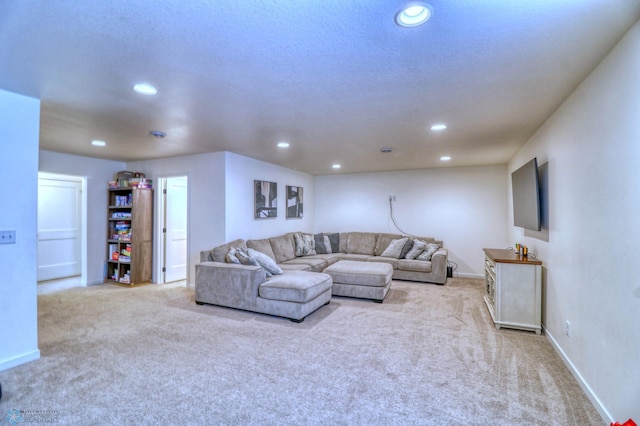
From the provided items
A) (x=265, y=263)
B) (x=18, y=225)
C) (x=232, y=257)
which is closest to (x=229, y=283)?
(x=232, y=257)

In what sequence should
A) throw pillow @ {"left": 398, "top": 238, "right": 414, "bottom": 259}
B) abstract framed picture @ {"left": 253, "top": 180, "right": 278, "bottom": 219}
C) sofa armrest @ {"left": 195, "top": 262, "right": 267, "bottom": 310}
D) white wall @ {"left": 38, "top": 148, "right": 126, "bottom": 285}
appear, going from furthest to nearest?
throw pillow @ {"left": 398, "top": 238, "right": 414, "bottom": 259}, abstract framed picture @ {"left": 253, "top": 180, "right": 278, "bottom": 219}, white wall @ {"left": 38, "top": 148, "right": 126, "bottom": 285}, sofa armrest @ {"left": 195, "top": 262, "right": 267, "bottom": 310}

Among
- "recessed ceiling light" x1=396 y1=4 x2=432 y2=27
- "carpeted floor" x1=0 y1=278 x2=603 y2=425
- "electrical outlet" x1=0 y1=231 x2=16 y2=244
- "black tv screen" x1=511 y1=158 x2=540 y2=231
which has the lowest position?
"carpeted floor" x1=0 y1=278 x2=603 y2=425

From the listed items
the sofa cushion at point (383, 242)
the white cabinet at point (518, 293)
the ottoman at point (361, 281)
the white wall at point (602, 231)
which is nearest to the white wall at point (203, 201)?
the ottoman at point (361, 281)

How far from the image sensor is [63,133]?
12.3 feet

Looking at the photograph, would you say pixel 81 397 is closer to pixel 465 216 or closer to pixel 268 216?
pixel 268 216

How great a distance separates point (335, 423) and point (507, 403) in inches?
47.0

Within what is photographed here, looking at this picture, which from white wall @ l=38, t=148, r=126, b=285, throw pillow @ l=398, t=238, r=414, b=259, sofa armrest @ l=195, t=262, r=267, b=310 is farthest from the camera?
throw pillow @ l=398, t=238, r=414, b=259

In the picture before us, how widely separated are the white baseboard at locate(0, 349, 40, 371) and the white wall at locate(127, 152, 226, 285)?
2.43 m

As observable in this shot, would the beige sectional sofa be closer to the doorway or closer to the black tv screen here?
the doorway

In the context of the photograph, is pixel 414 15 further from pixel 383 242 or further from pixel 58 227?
pixel 58 227

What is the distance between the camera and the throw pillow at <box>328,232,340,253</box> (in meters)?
6.89

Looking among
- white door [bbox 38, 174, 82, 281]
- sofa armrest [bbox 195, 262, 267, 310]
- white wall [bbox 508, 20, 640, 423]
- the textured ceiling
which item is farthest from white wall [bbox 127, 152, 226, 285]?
white wall [bbox 508, 20, 640, 423]

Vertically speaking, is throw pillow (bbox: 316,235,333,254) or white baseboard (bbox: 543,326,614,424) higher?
throw pillow (bbox: 316,235,333,254)

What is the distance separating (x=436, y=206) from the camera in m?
6.50
